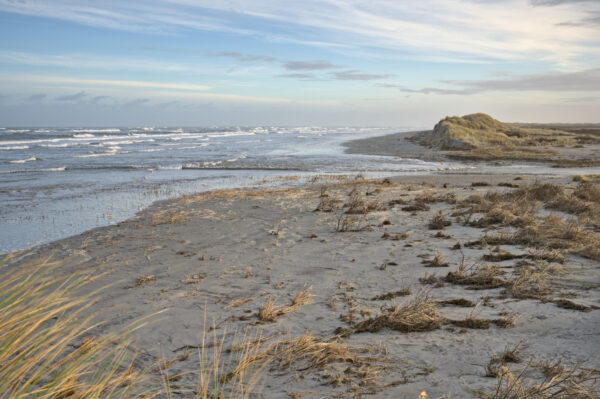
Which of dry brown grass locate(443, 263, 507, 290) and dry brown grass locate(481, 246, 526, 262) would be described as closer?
dry brown grass locate(443, 263, 507, 290)

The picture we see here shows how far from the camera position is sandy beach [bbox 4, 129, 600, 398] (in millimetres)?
3568

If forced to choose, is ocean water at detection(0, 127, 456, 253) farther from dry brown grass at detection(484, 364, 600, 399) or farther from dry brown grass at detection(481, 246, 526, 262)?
dry brown grass at detection(484, 364, 600, 399)

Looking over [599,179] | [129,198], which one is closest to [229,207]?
[129,198]

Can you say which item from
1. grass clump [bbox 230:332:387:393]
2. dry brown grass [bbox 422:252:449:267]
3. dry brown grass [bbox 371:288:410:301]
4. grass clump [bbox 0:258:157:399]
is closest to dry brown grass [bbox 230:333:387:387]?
grass clump [bbox 230:332:387:393]

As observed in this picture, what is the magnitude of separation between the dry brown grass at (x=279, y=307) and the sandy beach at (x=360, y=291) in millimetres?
16

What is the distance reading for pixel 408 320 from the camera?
4.38m

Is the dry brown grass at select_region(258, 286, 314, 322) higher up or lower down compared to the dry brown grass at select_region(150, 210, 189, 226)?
lower down

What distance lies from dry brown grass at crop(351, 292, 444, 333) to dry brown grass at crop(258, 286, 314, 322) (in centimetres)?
98

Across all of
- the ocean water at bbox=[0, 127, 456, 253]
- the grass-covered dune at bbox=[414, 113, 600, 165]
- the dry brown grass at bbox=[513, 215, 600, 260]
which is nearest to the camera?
the dry brown grass at bbox=[513, 215, 600, 260]

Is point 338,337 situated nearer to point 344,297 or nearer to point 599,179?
point 344,297

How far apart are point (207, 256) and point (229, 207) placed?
193 inches

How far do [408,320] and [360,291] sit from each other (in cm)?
134

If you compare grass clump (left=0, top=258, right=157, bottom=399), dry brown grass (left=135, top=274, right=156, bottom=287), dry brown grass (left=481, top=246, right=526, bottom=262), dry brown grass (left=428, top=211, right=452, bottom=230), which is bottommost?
dry brown grass (left=135, top=274, right=156, bottom=287)

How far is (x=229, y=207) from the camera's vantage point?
12.5 metres
